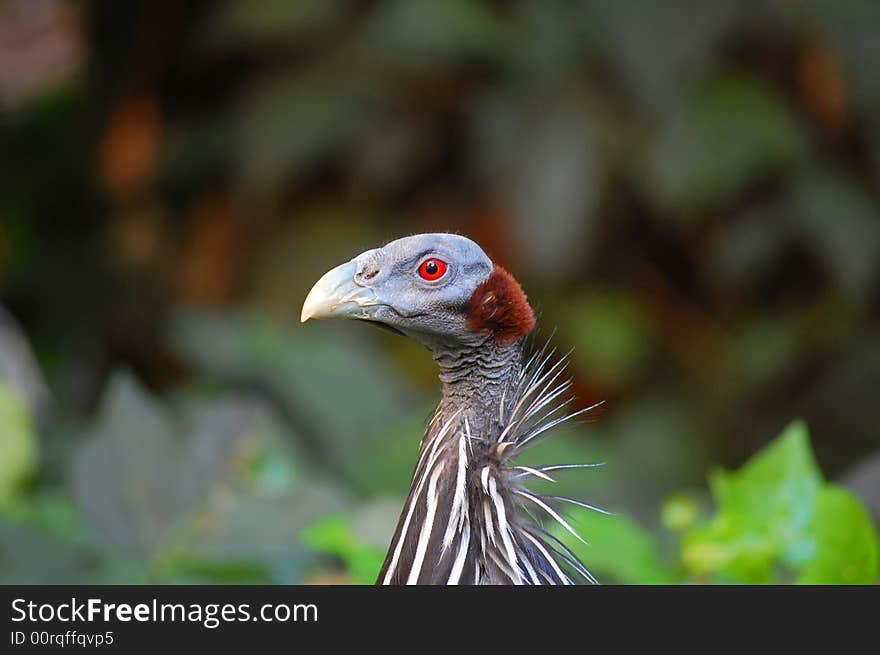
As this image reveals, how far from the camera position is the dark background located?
2.86 metres

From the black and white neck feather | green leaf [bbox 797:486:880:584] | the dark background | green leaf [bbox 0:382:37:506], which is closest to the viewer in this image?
the black and white neck feather

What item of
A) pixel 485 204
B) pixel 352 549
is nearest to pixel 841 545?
pixel 352 549

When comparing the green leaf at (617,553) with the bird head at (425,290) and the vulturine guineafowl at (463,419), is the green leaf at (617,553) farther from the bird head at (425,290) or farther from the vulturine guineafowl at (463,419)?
the bird head at (425,290)

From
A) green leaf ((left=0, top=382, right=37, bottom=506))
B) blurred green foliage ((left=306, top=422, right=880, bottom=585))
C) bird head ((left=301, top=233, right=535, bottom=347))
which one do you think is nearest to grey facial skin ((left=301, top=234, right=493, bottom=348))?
bird head ((left=301, top=233, right=535, bottom=347))

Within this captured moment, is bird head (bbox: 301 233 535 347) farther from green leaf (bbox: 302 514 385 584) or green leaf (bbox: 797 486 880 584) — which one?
green leaf (bbox: 797 486 880 584)

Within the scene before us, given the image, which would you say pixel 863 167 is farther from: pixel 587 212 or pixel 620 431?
pixel 620 431

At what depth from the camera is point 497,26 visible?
301 centimetres

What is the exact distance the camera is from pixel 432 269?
1148 mm

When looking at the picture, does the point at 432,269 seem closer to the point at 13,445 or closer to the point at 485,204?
the point at 13,445

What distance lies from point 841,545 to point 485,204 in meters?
2.02

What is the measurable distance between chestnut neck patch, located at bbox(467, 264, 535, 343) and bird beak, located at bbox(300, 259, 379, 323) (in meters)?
0.10

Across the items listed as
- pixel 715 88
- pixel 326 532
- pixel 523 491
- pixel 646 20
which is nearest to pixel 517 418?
pixel 523 491

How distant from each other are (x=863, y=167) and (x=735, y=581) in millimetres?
1947

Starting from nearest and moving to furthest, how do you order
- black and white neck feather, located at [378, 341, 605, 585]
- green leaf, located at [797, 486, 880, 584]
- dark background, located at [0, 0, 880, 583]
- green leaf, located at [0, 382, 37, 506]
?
1. black and white neck feather, located at [378, 341, 605, 585]
2. green leaf, located at [797, 486, 880, 584]
3. green leaf, located at [0, 382, 37, 506]
4. dark background, located at [0, 0, 880, 583]
